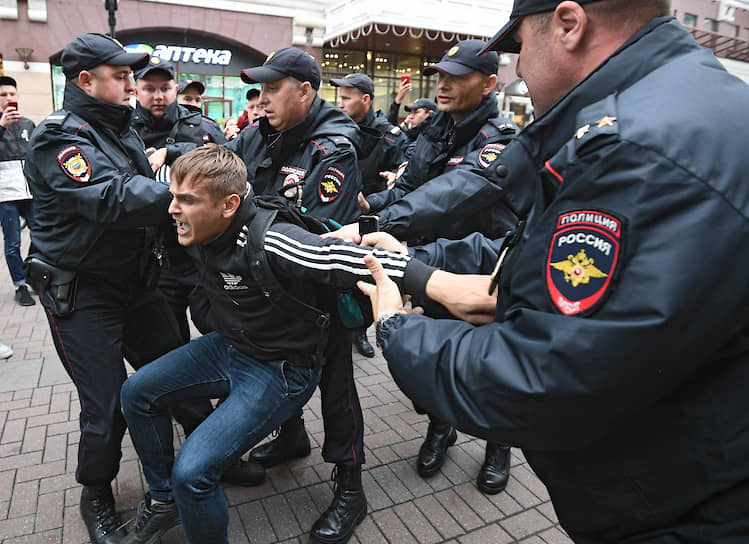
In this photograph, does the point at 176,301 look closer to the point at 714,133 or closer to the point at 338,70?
the point at 714,133

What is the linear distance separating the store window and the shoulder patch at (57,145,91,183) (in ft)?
52.3

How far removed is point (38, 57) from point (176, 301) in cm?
→ 1426

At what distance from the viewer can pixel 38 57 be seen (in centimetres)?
1404

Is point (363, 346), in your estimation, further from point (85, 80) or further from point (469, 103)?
point (85, 80)

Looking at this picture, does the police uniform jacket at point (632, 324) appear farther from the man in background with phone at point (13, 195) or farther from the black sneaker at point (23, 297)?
the man in background with phone at point (13, 195)

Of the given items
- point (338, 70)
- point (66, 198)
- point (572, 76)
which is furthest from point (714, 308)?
point (338, 70)

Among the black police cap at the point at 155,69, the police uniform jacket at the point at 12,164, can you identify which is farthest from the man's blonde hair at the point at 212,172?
the police uniform jacket at the point at 12,164

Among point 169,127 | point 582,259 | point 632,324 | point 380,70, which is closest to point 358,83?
point 169,127

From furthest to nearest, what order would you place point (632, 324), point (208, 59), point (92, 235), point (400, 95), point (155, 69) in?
point (208, 59), point (400, 95), point (155, 69), point (92, 235), point (632, 324)

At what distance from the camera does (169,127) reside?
14.2 ft

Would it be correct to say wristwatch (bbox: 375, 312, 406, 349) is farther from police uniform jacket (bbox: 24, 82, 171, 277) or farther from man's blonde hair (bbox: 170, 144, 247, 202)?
police uniform jacket (bbox: 24, 82, 171, 277)

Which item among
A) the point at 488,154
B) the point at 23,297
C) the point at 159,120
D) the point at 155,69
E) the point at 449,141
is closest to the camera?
the point at 488,154

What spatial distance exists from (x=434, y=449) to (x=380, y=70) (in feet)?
59.2

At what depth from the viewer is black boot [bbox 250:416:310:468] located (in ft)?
10.5
